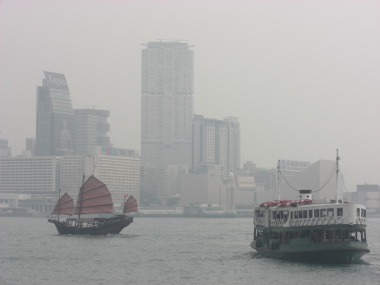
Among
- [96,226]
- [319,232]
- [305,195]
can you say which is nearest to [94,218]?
[96,226]

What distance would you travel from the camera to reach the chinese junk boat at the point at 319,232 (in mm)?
70438

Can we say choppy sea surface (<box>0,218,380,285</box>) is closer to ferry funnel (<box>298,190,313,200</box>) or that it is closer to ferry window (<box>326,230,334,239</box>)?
ferry window (<box>326,230,334,239</box>)

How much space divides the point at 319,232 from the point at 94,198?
2629 inches

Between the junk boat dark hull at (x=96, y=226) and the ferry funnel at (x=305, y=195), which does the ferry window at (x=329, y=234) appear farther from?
the junk boat dark hull at (x=96, y=226)

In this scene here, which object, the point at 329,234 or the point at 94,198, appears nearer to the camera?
the point at 329,234

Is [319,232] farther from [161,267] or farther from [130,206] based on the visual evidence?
A: [130,206]

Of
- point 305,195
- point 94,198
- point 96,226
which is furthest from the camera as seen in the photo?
point 94,198

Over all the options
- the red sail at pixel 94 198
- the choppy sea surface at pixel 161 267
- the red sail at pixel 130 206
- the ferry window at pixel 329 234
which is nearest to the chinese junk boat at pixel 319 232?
the ferry window at pixel 329 234

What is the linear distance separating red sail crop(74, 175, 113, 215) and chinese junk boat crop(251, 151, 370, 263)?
57784 mm

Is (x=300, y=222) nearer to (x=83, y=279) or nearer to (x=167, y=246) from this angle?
(x=83, y=279)

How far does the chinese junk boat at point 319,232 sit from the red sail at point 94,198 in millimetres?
57784

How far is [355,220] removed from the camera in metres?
70.5

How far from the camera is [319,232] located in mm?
71688

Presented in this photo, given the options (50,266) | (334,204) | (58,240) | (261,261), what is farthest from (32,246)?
(334,204)
